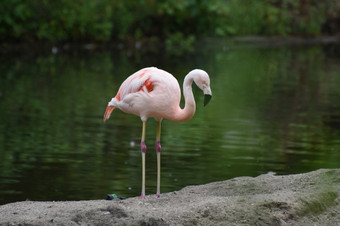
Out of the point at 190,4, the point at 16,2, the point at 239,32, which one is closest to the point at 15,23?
the point at 16,2

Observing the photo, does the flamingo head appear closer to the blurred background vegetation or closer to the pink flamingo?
the pink flamingo

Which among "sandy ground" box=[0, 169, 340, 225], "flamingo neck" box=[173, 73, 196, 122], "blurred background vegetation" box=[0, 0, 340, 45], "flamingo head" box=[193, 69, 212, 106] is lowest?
"sandy ground" box=[0, 169, 340, 225]

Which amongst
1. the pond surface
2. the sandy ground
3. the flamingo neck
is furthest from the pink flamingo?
the pond surface

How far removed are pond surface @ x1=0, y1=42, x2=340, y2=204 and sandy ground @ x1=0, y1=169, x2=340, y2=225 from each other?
1.26 metres

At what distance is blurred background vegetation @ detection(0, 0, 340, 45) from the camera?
22.9m

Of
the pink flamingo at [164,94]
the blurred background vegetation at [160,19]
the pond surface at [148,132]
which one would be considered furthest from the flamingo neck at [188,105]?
the blurred background vegetation at [160,19]

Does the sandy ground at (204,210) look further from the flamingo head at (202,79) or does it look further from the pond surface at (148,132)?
the pond surface at (148,132)

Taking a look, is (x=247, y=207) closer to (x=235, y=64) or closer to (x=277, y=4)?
(x=235, y=64)

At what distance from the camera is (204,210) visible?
202 inches

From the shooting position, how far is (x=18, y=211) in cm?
521

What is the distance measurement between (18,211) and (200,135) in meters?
4.85

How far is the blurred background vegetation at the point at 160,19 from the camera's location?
900 inches

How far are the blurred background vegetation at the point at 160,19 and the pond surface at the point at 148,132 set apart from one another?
4.21m

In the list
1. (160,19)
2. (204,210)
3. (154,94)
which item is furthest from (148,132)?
(160,19)
